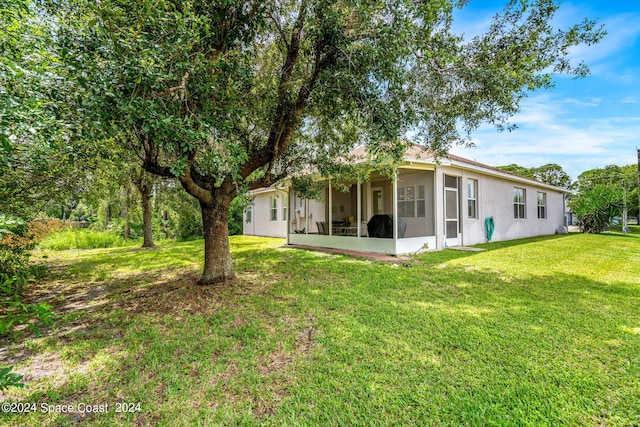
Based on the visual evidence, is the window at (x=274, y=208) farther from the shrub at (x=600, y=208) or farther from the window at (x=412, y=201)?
the shrub at (x=600, y=208)

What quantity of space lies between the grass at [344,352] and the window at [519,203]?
29.6 ft

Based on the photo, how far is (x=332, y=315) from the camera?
13.6 ft

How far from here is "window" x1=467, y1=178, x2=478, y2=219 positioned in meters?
11.4

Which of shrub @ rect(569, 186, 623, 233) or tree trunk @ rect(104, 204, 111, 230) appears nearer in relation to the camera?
tree trunk @ rect(104, 204, 111, 230)

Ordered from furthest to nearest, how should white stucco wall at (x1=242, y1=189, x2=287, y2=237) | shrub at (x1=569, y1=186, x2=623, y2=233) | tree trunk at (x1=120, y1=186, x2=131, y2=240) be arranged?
white stucco wall at (x1=242, y1=189, x2=287, y2=237), shrub at (x1=569, y1=186, x2=623, y2=233), tree trunk at (x1=120, y1=186, x2=131, y2=240)

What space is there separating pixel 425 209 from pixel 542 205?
10681 millimetres

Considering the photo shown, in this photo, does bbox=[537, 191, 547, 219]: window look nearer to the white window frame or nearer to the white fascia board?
the white fascia board

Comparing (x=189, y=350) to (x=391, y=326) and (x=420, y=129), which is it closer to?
(x=391, y=326)

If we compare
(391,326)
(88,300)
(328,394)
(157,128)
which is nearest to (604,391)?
(391,326)

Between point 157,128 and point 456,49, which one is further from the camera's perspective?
point 456,49

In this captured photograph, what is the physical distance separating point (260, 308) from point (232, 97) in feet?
10.4

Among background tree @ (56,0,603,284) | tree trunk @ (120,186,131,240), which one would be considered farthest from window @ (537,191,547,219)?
tree trunk @ (120,186,131,240)

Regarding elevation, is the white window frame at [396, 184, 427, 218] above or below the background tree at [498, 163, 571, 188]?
below

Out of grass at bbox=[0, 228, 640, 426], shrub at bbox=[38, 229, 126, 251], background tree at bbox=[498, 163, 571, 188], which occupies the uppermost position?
background tree at bbox=[498, 163, 571, 188]
